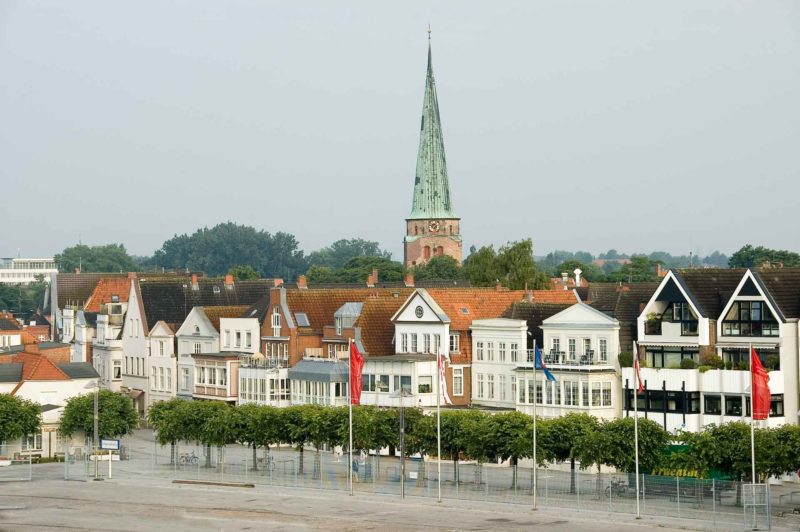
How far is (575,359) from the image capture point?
8862cm

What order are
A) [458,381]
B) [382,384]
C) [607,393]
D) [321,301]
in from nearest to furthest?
[607,393]
[382,384]
[458,381]
[321,301]

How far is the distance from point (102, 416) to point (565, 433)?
107ft

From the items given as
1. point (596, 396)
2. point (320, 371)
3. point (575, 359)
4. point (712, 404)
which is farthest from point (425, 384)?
point (712, 404)

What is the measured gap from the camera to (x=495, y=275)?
5901 inches

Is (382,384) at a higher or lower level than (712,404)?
higher

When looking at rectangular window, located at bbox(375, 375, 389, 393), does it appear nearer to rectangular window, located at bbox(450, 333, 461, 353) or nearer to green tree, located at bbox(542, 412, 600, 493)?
rectangular window, located at bbox(450, 333, 461, 353)

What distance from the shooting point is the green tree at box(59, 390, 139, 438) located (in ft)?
324

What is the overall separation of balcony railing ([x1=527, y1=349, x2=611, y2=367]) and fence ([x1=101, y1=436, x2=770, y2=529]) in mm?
6141

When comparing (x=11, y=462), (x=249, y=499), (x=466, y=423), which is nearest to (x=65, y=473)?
(x=11, y=462)

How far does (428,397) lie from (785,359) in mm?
21963

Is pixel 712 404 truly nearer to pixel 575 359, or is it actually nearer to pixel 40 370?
pixel 575 359

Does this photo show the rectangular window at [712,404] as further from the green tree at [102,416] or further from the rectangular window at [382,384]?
the green tree at [102,416]

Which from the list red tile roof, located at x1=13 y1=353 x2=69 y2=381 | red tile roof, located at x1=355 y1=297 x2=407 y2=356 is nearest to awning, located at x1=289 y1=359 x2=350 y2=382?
red tile roof, located at x1=355 y1=297 x2=407 y2=356

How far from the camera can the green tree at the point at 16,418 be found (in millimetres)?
96438
